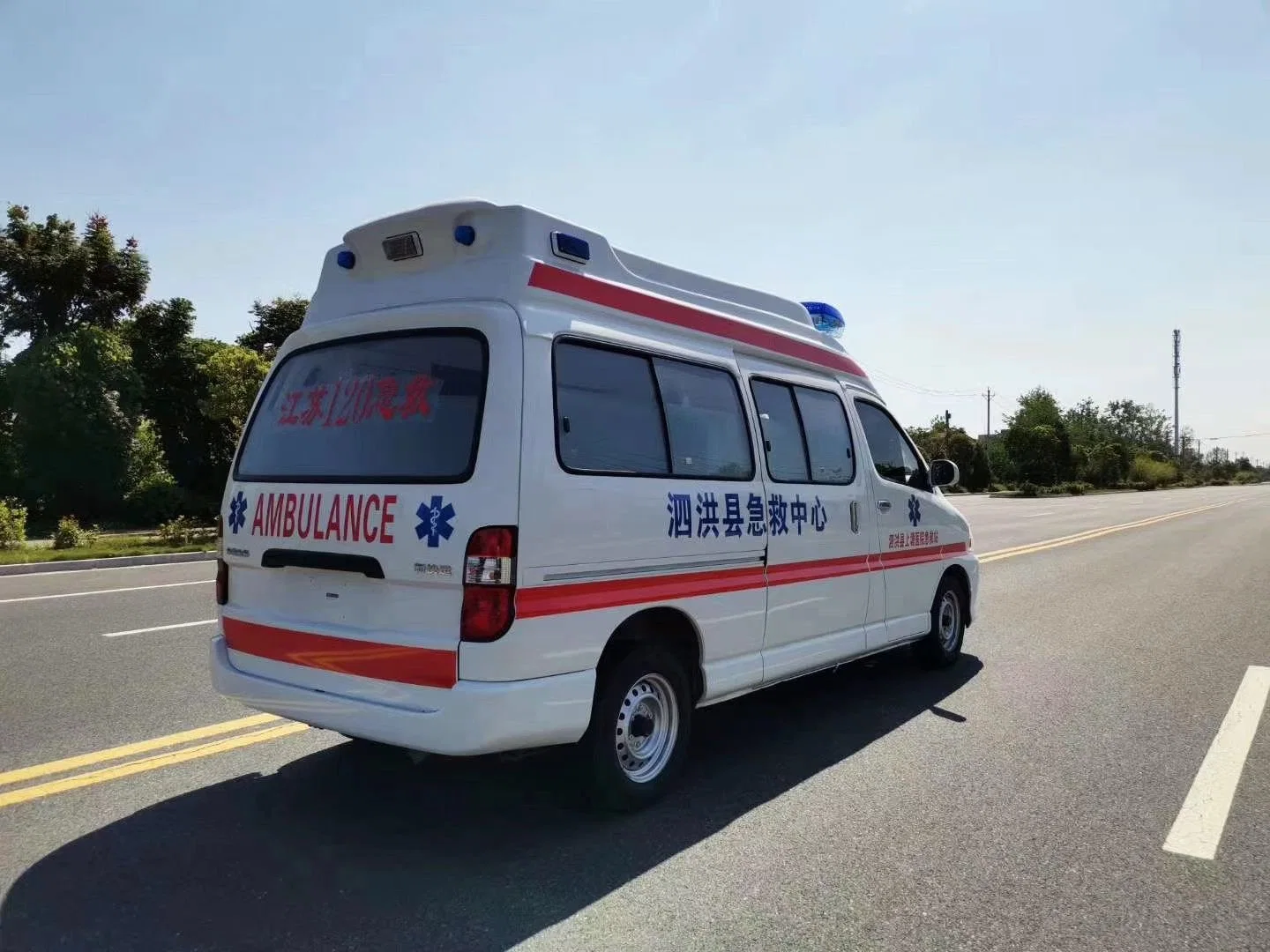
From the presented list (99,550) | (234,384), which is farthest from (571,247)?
(234,384)

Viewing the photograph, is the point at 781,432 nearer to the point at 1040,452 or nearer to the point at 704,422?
the point at 704,422

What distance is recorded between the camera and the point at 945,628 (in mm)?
6922

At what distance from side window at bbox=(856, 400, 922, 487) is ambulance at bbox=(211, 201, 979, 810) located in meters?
1.12

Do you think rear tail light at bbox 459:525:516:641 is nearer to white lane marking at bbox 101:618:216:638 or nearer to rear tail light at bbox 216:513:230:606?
rear tail light at bbox 216:513:230:606

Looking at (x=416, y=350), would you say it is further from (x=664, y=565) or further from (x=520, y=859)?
(x=520, y=859)

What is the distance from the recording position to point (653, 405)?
4211 mm

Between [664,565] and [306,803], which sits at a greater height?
[664,565]

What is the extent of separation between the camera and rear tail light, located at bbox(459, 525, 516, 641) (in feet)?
11.1

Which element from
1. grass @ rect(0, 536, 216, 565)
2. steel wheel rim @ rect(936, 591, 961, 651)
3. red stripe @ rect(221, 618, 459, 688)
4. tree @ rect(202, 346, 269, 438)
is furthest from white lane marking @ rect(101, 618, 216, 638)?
tree @ rect(202, 346, 269, 438)

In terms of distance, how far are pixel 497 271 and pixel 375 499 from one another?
107cm

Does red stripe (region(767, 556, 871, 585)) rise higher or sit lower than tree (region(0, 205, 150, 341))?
lower

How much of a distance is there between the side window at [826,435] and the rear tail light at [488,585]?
7.85 feet

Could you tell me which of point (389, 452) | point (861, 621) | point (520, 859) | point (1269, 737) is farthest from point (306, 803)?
point (1269, 737)

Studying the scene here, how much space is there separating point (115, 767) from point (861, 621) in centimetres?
412
